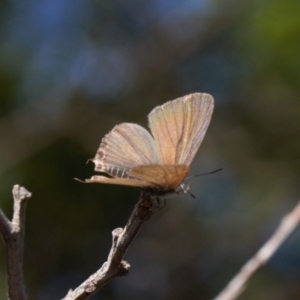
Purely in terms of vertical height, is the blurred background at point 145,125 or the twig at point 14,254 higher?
the twig at point 14,254

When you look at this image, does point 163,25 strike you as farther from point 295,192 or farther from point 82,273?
point 82,273

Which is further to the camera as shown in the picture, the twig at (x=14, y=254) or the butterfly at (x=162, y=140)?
the butterfly at (x=162, y=140)

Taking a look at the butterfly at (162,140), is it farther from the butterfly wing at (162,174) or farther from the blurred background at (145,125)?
the blurred background at (145,125)

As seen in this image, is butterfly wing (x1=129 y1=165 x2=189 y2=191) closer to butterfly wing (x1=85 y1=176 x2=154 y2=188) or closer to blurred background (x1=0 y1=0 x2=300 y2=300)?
butterfly wing (x1=85 y1=176 x2=154 y2=188)

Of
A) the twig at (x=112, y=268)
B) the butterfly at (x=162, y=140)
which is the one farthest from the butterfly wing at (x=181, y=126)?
the twig at (x=112, y=268)

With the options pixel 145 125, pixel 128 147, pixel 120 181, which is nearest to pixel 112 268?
pixel 120 181

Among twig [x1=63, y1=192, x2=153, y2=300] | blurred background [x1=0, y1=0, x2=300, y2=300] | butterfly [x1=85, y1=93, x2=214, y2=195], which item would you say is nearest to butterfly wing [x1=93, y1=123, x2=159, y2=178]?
butterfly [x1=85, y1=93, x2=214, y2=195]
